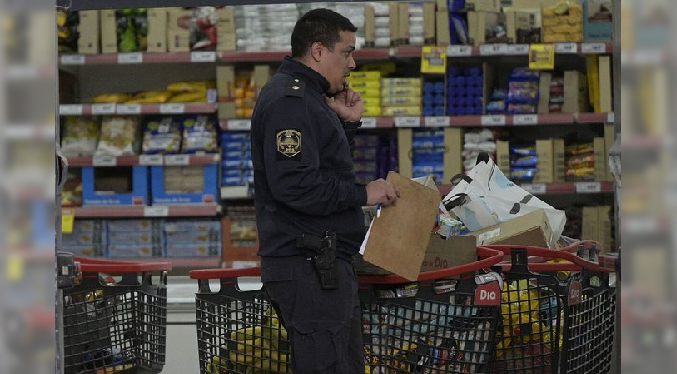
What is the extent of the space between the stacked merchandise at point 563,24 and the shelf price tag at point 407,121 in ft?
3.30

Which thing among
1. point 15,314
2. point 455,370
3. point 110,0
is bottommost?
point 455,370

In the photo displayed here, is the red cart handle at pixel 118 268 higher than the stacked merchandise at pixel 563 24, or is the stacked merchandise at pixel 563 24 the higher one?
the stacked merchandise at pixel 563 24

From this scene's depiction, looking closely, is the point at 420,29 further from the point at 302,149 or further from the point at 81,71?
the point at 302,149

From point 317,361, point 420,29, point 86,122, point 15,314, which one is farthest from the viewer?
point 86,122

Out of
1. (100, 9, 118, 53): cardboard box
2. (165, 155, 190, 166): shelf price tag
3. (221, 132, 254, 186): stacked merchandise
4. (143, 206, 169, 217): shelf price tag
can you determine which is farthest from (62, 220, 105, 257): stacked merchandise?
(100, 9, 118, 53): cardboard box

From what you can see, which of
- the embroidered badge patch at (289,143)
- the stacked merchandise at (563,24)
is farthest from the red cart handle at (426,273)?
the stacked merchandise at (563,24)

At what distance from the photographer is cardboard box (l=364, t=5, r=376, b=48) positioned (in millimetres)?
7910

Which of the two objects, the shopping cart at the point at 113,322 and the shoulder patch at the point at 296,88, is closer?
the shoulder patch at the point at 296,88

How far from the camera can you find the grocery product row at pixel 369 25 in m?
7.95

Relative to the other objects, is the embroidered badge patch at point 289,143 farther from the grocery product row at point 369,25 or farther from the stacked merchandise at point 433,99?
the stacked merchandise at point 433,99

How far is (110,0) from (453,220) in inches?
48.2

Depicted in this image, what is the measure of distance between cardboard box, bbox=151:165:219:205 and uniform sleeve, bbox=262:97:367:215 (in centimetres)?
517

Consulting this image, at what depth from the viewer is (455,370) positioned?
121 inches

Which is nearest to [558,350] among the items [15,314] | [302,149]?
[302,149]
